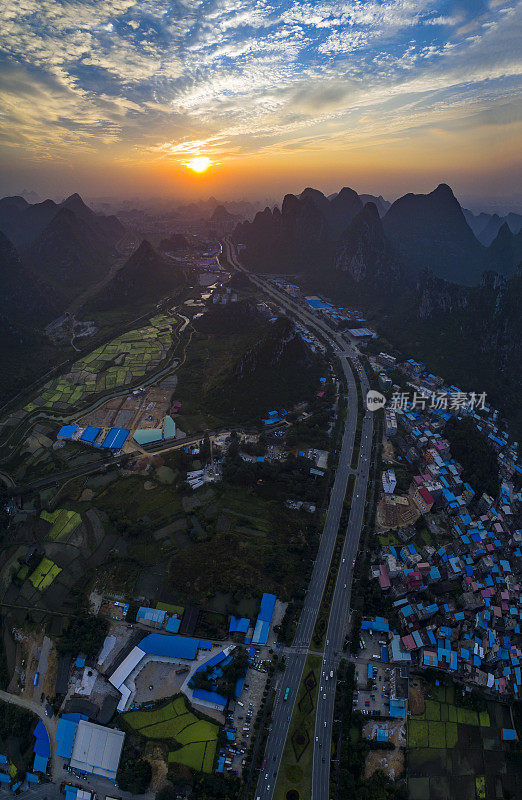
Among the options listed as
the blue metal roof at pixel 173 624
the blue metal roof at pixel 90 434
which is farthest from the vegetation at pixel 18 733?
the blue metal roof at pixel 90 434

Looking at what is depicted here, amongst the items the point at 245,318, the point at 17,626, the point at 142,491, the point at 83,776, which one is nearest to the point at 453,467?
the point at 142,491

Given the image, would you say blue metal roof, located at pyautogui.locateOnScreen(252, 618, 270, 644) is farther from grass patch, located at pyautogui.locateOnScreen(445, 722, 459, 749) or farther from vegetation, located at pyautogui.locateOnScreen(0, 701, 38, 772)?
vegetation, located at pyautogui.locateOnScreen(0, 701, 38, 772)

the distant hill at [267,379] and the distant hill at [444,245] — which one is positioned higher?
the distant hill at [444,245]

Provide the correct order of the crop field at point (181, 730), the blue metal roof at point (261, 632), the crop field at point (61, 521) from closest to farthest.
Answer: the crop field at point (181, 730)
the blue metal roof at point (261, 632)
the crop field at point (61, 521)

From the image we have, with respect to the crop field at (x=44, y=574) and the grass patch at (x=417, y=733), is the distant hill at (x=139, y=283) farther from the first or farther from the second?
the grass patch at (x=417, y=733)

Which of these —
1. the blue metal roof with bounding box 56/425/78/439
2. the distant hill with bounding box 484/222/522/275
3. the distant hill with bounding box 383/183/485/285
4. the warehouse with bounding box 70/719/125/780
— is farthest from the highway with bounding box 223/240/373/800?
the distant hill with bounding box 484/222/522/275

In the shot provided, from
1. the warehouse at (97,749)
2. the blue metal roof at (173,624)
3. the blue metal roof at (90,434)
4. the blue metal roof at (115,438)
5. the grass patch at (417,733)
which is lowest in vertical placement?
the grass patch at (417,733)

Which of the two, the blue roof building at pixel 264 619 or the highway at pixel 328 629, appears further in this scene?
the blue roof building at pixel 264 619

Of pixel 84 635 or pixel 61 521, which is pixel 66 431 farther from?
pixel 84 635
